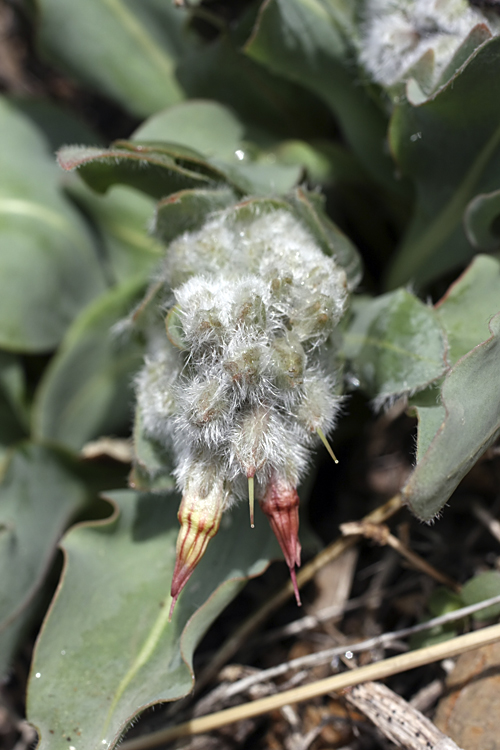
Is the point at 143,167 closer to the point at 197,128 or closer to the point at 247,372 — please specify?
the point at 197,128

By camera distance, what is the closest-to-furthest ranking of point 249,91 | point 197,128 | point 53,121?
point 197,128 → point 249,91 → point 53,121

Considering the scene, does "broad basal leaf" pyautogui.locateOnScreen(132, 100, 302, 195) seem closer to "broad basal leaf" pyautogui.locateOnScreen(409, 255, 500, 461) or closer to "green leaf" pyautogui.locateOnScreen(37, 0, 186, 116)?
"green leaf" pyautogui.locateOnScreen(37, 0, 186, 116)

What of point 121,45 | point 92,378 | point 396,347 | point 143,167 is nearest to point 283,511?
point 396,347

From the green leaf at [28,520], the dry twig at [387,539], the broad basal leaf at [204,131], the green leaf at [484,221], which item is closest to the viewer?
the green leaf at [484,221]

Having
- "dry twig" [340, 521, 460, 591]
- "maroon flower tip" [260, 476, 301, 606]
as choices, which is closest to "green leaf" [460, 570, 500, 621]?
"dry twig" [340, 521, 460, 591]

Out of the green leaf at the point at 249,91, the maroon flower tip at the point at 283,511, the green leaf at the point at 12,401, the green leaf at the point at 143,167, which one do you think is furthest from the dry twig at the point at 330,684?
the green leaf at the point at 249,91

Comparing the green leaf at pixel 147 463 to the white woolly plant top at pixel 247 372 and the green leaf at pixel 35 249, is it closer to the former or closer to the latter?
the white woolly plant top at pixel 247 372
